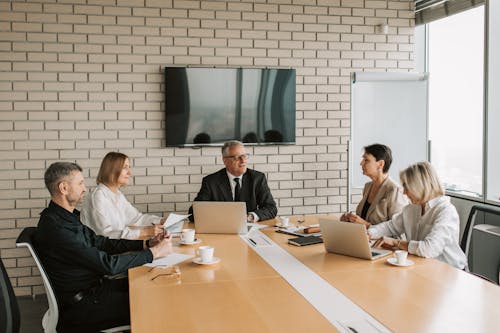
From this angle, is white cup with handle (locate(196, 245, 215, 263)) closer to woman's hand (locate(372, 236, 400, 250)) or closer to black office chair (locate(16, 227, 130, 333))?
black office chair (locate(16, 227, 130, 333))

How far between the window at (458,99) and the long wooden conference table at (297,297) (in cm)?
237

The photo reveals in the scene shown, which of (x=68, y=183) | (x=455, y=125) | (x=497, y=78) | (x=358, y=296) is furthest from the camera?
(x=455, y=125)

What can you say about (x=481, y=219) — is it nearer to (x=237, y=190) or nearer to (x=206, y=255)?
(x=237, y=190)

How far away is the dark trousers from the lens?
2.85 meters

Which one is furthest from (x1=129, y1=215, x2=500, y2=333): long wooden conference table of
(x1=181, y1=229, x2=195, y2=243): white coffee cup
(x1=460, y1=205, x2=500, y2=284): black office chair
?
(x1=460, y1=205, x2=500, y2=284): black office chair

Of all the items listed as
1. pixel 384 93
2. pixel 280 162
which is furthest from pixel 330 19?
pixel 280 162

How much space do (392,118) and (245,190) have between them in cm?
181

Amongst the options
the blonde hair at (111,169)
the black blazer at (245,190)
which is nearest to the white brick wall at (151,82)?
the black blazer at (245,190)

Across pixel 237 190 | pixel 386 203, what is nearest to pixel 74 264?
Result: pixel 237 190

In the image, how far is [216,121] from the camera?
517 centimetres

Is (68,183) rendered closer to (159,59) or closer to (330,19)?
(159,59)

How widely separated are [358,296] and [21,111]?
3594 millimetres

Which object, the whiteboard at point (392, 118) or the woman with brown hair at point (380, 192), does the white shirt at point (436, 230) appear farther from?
the whiteboard at point (392, 118)

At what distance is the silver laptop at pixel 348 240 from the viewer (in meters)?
3.00
